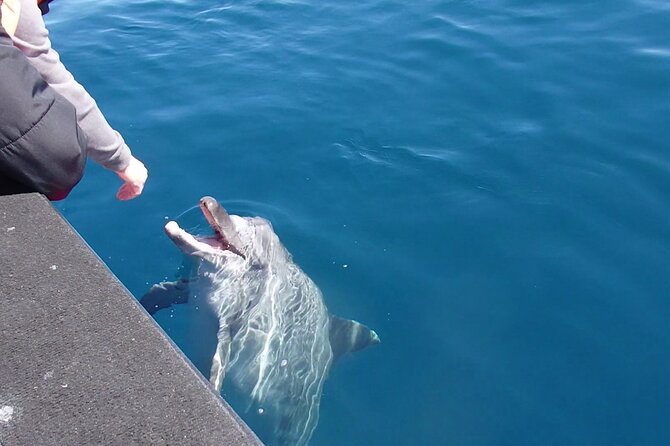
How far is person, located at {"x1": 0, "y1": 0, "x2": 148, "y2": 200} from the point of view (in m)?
3.06

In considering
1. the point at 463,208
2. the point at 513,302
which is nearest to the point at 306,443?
the point at 513,302

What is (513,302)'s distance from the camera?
268 inches

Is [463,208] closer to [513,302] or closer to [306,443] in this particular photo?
[513,302]

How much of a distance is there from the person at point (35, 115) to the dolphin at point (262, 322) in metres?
2.20

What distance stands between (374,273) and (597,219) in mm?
2607

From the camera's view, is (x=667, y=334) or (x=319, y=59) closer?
(x=667, y=334)

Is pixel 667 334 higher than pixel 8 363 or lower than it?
lower

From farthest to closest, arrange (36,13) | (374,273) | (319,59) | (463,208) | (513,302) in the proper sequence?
(319,59) < (463,208) < (374,273) < (513,302) < (36,13)

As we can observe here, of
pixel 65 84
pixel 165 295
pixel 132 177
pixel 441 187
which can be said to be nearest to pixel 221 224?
pixel 165 295

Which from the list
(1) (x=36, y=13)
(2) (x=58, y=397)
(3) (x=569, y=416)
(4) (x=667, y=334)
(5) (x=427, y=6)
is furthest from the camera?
(5) (x=427, y=6)

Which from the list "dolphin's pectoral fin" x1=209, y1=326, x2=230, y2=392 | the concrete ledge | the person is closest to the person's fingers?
the person

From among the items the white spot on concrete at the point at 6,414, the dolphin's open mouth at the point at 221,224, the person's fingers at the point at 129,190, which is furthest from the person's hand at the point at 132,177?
the white spot on concrete at the point at 6,414

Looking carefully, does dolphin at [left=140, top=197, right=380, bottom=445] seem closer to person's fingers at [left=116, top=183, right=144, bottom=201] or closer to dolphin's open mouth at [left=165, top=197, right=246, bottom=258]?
dolphin's open mouth at [left=165, top=197, right=246, bottom=258]

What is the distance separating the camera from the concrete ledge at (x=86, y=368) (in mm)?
2531
